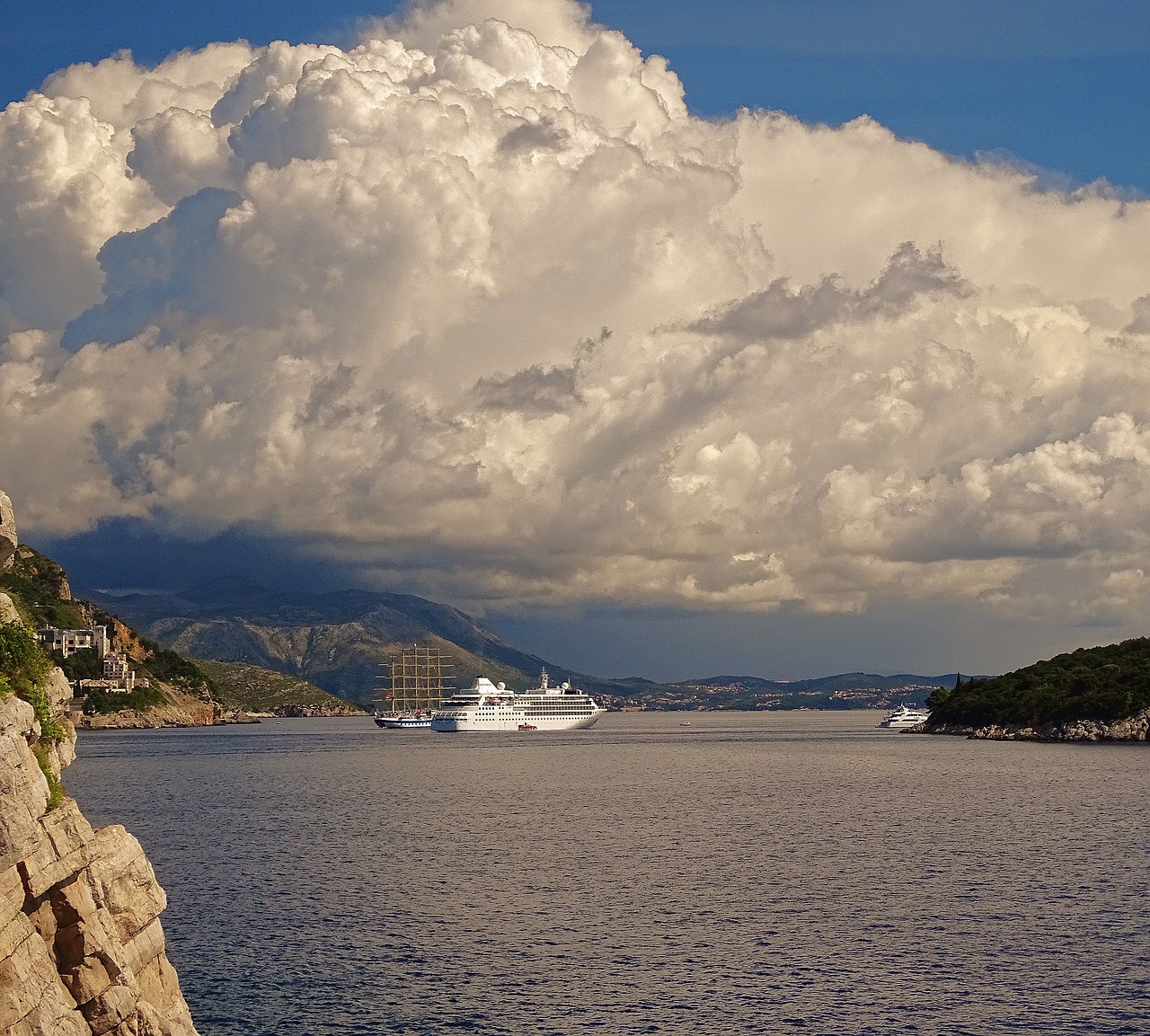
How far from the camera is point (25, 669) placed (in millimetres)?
35812

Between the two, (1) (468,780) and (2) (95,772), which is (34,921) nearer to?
(1) (468,780)

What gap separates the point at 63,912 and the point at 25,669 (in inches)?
290

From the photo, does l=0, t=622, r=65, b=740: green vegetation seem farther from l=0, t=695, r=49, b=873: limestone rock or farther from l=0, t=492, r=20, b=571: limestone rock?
l=0, t=695, r=49, b=873: limestone rock

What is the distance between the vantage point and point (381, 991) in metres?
52.7

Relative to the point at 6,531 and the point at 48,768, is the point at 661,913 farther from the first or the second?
the point at 6,531

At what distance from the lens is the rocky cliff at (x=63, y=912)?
28.9 metres

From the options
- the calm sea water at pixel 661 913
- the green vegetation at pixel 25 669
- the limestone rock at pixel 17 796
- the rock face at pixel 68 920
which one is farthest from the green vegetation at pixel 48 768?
the calm sea water at pixel 661 913

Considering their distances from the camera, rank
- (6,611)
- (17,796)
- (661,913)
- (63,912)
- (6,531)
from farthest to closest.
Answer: (661,913)
(6,611)
(6,531)
(63,912)
(17,796)

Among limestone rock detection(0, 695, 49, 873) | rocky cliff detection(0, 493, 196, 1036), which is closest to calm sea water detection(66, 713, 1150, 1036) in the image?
rocky cliff detection(0, 493, 196, 1036)

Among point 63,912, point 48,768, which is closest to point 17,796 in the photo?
point 63,912

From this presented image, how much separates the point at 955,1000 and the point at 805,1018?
657 centimetres

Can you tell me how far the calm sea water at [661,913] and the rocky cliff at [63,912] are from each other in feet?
45.0

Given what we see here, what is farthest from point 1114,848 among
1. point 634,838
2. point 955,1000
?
point 955,1000

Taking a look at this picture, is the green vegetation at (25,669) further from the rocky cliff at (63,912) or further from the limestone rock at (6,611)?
the limestone rock at (6,611)
